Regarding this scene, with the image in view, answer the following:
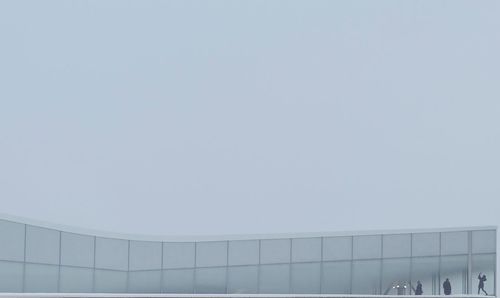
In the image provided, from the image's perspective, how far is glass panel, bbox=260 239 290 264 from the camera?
80.6ft

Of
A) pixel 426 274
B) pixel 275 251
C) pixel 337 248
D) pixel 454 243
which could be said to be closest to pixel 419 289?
pixel 426 274

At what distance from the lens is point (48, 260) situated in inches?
801

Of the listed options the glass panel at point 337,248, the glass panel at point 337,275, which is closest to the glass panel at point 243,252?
the glass panel at point 337,248

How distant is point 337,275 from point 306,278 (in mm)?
997

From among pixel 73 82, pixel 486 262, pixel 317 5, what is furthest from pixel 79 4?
pixel 486 262

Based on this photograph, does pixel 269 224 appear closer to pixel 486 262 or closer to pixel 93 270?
pixel 486 262

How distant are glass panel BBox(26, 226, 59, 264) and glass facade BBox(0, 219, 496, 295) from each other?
24 mm

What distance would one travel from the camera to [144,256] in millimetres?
23078

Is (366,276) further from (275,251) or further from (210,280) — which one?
(210,280)

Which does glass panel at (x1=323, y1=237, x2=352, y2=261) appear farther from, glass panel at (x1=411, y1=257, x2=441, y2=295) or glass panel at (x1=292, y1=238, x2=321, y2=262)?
glass panel at (x1=411, y1=257, x2=441, y2=295)

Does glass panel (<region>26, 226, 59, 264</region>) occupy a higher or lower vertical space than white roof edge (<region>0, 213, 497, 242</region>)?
lower

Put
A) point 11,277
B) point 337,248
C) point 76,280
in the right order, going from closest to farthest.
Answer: point 11,277 < point 76,280 < point 337,248

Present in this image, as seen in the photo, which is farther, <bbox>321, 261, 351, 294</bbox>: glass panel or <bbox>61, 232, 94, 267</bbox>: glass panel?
<bbox>321, 261, 351, 294</bbox>: glass panel

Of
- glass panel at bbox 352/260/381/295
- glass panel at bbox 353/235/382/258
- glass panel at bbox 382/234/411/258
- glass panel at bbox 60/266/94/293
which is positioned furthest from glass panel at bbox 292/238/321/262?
glass panel at bbox 60/266/94/293
